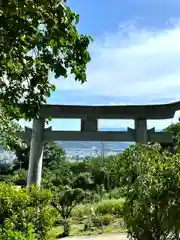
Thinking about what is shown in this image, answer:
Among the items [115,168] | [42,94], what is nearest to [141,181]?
[115,168]

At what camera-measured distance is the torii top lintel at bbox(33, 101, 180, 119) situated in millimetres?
7582

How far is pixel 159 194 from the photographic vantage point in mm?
3574

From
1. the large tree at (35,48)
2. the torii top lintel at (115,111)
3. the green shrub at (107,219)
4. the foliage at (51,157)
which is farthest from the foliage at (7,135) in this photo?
the foliage at (51,157)

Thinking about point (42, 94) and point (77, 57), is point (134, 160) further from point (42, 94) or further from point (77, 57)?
point (77, 57)

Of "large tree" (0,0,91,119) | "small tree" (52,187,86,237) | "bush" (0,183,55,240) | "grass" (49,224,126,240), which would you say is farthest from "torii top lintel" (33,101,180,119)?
"large tree" (0,0,91,119)

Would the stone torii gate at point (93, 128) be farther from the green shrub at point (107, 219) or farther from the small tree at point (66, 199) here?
the green shrub at point (107, 219)

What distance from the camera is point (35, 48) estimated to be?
237 centimetres

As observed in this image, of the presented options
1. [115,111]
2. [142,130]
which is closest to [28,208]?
[115,111]

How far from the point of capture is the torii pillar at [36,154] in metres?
7.82

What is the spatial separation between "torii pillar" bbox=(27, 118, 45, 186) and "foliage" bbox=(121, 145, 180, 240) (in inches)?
169

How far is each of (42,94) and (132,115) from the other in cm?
532

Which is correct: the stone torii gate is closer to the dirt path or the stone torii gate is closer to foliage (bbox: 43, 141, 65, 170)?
the dirt path

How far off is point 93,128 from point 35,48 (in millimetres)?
5746

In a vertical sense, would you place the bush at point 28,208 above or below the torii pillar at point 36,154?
below
